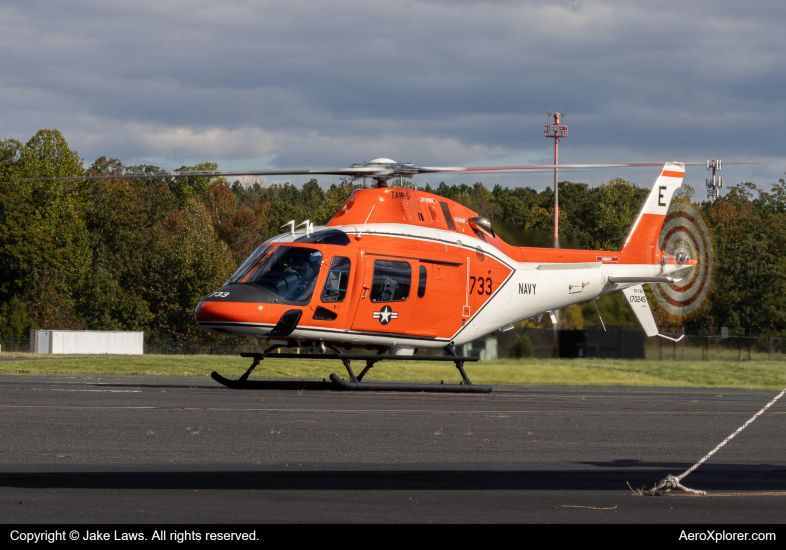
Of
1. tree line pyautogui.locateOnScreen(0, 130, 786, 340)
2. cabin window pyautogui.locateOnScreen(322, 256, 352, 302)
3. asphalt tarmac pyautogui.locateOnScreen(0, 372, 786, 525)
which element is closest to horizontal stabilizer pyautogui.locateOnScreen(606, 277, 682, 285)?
asphalt tarmac pyautogui.locateOnScreen(0, 372, 786, 525)

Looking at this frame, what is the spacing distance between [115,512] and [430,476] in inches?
119

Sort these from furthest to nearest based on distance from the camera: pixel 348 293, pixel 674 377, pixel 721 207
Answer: pixel 721 207 < pixel 674 377 < pixel 348 293

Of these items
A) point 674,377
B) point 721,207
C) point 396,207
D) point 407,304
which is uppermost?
point 721,207

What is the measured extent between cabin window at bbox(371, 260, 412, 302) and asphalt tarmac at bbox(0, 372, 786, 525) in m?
3.92

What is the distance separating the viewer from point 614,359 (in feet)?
102

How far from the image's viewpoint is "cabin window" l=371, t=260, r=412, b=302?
20156 millimetres

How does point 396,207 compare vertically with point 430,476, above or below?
above

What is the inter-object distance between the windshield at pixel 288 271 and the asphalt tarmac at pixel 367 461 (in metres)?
Answer: 2.98

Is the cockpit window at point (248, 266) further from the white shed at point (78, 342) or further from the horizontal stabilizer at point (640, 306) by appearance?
the white shed at point (78, 342)

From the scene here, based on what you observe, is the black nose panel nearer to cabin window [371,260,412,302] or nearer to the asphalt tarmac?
cabin window [371,260,412,302]

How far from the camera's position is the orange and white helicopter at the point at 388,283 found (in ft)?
62.0
